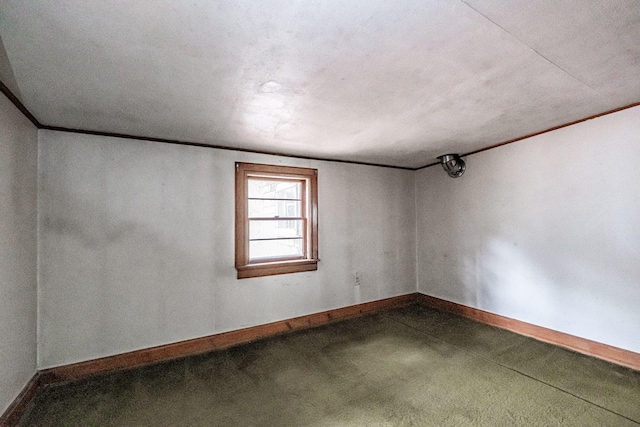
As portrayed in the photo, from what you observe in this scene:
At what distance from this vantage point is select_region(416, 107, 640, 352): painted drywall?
2.54 meters

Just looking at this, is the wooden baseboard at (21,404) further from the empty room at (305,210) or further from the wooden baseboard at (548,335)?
the wooden baseboard at (548,335)

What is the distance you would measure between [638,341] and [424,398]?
2119 mm

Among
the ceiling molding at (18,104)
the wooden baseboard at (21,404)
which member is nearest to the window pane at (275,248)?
the wooden baseboard at (21,404)

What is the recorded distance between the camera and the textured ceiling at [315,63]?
1.24m

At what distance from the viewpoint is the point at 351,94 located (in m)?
2.03

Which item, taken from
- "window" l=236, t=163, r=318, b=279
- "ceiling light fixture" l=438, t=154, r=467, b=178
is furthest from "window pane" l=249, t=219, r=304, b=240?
"ceiling light fixture" l=438, t=154, r=467, b=178

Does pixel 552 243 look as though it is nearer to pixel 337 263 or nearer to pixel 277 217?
pixel 337 263

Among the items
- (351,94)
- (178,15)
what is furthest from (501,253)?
(178,15)

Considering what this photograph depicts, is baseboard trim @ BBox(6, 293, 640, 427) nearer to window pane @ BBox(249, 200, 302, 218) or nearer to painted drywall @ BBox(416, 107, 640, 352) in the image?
painted drywall @ BBox(416, 107, 640, 352)

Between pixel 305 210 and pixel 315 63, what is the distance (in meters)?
2.42

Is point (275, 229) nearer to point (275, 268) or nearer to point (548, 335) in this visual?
point (275, 268)

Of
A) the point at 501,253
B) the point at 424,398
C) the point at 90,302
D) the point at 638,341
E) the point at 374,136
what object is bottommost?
the point at 424,398

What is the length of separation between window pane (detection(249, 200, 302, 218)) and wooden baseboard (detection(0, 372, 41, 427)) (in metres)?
2.37

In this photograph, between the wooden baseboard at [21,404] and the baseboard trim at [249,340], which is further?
the baseboard trim at [249,340]
